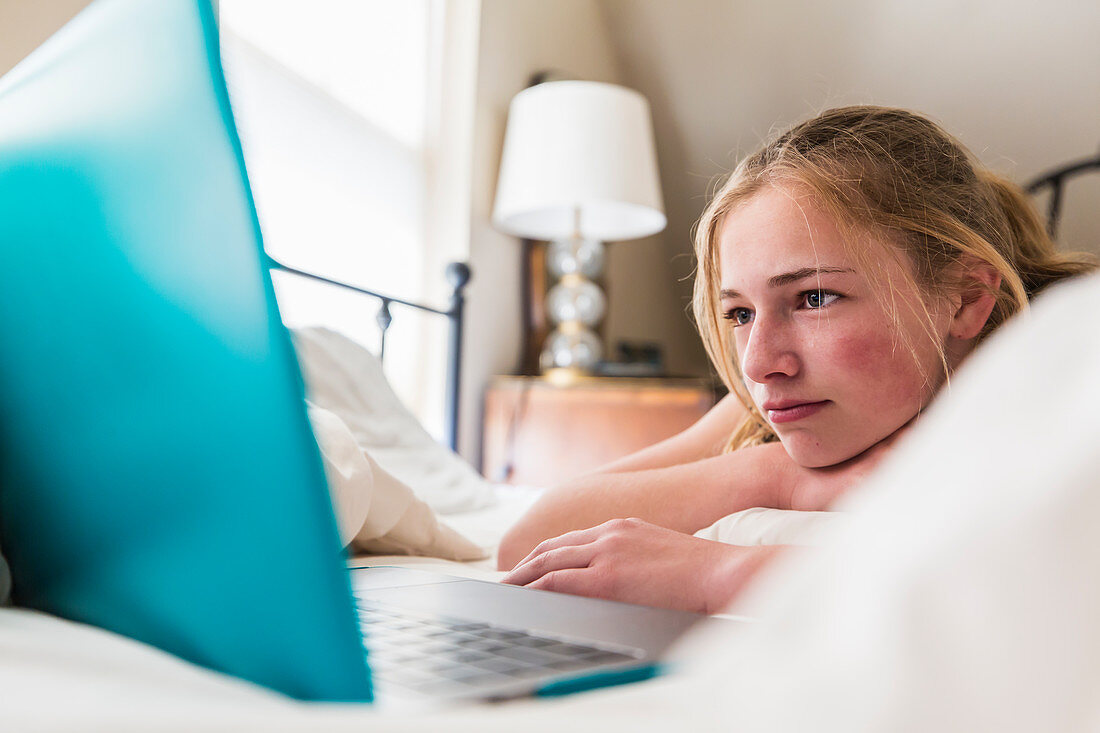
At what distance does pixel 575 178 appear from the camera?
1.89 metres

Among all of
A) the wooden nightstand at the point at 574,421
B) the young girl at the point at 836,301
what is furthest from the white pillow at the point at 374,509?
the wooden nightstand at the point at 574,421

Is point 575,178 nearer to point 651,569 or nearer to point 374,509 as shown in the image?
point 374,509

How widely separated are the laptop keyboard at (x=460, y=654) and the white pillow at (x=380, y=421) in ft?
2.25

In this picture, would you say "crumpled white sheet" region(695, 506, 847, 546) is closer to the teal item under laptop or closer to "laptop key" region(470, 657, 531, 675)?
the teal item under laptop

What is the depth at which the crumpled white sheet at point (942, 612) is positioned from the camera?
0.16 meters

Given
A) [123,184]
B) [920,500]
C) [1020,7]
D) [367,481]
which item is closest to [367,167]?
[367,481]

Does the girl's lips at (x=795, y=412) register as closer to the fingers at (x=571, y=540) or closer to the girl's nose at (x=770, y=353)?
the girl's nose at (x=770, y=353)

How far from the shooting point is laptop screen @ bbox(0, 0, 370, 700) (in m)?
0.25

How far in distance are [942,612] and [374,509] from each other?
65cm

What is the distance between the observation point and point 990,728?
15cm

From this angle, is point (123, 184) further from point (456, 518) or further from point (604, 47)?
point (604, 47)

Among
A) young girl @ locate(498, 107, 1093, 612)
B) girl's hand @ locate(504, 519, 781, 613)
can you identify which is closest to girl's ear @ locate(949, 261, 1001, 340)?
young girl @ locate(498, 107, 1093, 612)

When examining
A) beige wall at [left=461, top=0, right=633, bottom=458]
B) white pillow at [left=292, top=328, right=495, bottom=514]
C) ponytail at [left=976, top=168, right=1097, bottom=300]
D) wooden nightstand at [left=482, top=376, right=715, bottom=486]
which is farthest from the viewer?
beige wall at [left=461, top=0, right=633, bottom=458]

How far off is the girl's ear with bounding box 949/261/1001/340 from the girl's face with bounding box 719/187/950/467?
0.03 meters
